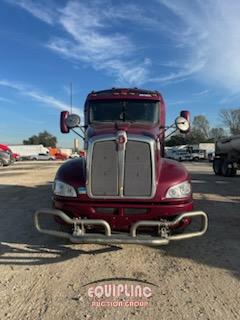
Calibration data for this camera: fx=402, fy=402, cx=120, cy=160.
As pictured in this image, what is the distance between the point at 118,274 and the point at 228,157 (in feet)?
66.9

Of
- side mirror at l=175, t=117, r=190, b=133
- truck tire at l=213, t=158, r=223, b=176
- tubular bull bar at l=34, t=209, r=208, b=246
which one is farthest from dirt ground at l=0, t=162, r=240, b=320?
truck tire at l=213, t=158, r=223, b=176

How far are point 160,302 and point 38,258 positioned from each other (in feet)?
7.21

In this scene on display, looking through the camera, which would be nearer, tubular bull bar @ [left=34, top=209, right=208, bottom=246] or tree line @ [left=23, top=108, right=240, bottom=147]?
tubular bull bar @ [left=34, top=209, right=208, bottom=246]

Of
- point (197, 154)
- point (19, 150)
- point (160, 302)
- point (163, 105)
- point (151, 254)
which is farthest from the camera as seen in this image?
point (19, 150)

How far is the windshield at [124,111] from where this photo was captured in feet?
25.0

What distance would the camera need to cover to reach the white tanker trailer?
23719 millimetres

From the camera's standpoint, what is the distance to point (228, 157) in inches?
961

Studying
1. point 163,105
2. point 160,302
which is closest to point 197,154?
point 163,105

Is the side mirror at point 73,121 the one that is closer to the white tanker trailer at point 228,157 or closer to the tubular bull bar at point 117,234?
the tubular bull bar at point 117,234

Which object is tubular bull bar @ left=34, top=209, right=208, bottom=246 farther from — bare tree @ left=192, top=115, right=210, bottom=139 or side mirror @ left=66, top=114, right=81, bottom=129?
bare tree @ left=192, top=115, right=210, bottom=139

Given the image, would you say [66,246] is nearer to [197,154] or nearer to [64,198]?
[64,198]

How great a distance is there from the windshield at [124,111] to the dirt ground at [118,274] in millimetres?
2400

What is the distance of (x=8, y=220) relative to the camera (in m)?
8.44

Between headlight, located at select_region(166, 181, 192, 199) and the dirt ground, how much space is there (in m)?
0.95
